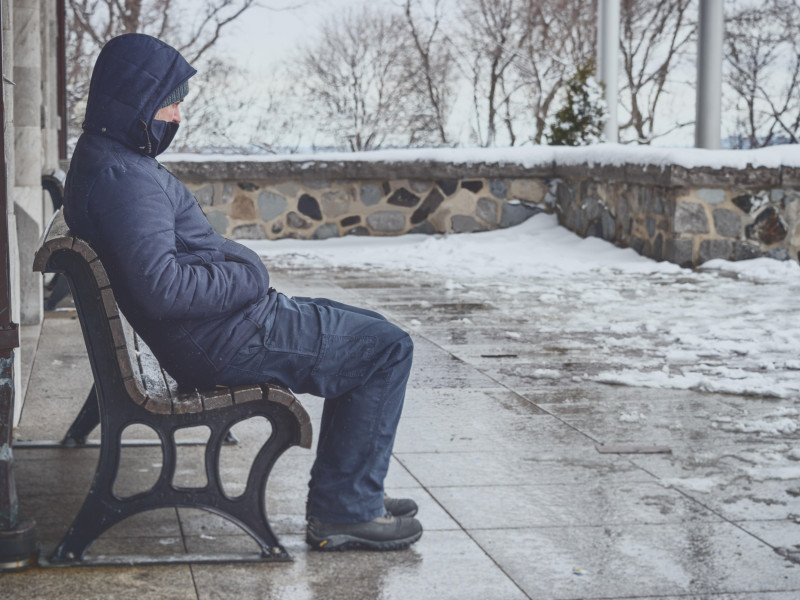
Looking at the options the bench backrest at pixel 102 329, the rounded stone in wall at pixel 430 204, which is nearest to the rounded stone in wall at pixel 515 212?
the rounded stone in wall at pixel 430 204

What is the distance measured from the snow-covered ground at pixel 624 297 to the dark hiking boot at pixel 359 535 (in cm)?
199

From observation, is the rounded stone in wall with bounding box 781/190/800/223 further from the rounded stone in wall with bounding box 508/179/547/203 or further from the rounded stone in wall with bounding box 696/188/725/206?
the rounded stone in wall with bounding box 508/179/547/203

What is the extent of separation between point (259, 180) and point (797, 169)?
5.88 metres

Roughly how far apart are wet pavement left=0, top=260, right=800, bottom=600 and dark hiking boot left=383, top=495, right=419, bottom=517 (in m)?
0.07

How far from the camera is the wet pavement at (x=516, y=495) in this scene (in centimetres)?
305

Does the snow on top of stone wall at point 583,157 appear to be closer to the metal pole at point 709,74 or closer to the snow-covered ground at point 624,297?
the snow-covered ground at point 624,297

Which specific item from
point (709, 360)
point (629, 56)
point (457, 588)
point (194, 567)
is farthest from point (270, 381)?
point (629, 56)

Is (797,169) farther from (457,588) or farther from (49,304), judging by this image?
(457,588)

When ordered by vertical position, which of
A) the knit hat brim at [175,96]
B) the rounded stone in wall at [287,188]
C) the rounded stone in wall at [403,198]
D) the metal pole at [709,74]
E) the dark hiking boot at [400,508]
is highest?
the metal pole at [709,74]

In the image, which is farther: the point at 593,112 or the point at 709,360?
the point at 593,112

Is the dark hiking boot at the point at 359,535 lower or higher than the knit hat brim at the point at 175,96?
lower

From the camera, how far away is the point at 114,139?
10.0 ft

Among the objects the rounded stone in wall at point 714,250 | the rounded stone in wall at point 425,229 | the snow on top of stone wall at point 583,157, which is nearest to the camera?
the snow on top of stone wall at point 583,157

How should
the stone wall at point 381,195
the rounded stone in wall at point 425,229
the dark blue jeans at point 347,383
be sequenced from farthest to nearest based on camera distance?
the rounded stone in wall at point 425,229, the stone wall at point 381,195, the dark blue jeans at point 347,383
